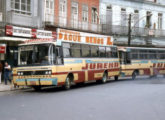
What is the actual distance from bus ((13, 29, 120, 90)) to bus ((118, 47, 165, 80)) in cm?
580

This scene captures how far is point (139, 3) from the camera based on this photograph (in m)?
43.6

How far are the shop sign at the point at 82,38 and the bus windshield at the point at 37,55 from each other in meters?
1.28

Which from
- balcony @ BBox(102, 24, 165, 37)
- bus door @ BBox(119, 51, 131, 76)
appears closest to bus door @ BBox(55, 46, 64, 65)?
bus door @ BBox(119, 51, 131, 76)

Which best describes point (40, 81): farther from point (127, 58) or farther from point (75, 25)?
point (75, 25)

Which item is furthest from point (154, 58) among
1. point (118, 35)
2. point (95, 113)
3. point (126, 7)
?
point (95, 113)

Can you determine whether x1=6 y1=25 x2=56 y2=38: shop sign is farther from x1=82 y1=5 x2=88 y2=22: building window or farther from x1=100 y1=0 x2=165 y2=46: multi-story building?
x1=100 y1=0 x2=165 y2=46: multi-story building

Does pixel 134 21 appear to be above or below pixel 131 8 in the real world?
below

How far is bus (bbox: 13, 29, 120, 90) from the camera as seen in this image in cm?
1705

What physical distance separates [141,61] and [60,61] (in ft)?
47.4

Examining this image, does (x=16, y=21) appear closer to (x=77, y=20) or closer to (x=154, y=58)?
(x=77, y=20)

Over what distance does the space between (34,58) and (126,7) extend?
26751 millimetres

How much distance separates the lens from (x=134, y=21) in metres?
43.2

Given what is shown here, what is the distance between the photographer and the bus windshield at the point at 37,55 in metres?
17.2

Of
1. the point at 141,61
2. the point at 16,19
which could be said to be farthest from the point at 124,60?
the point at 16,19
